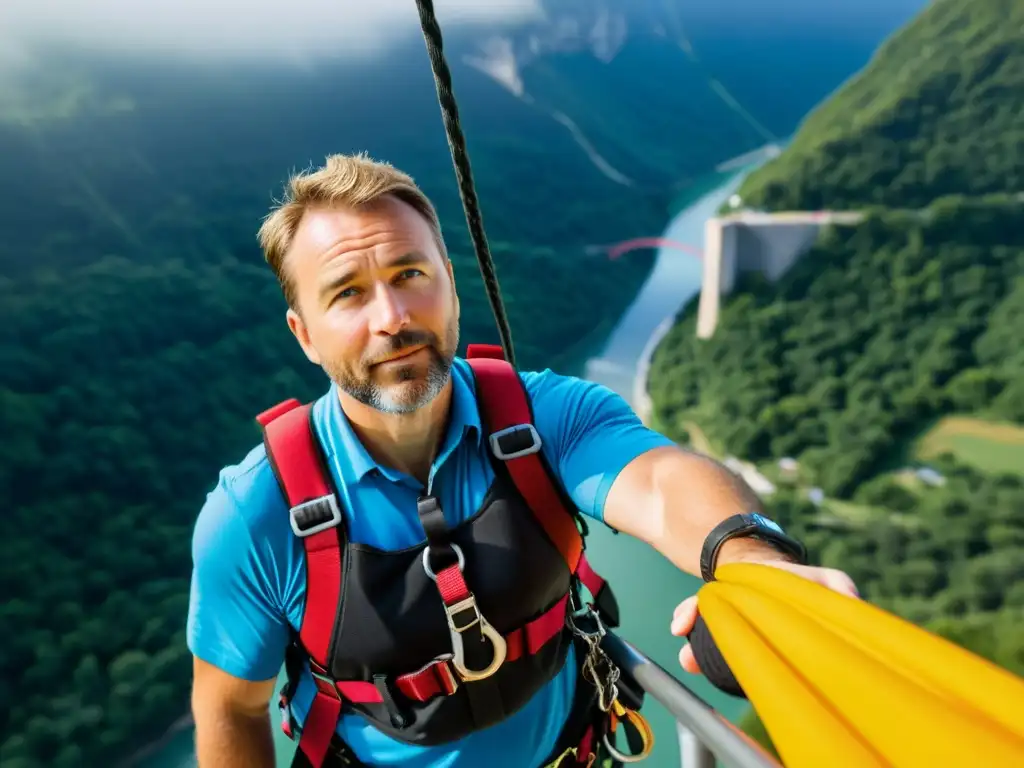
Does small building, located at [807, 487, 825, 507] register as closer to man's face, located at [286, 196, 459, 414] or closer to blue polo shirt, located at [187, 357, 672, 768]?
blue polo shirt, located at [187, 357, 672, 768]

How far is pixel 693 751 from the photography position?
81 cm

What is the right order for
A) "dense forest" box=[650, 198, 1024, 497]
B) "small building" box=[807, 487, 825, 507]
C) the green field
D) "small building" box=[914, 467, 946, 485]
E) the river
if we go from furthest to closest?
1. "dense forest" box=[650, 198, 1024, 497]
2. the green field
3. "small building" box=[807, 487, 825, 507]
4. "small building" box=[914, 467, 946, 485]
5. the river

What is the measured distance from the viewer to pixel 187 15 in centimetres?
2061

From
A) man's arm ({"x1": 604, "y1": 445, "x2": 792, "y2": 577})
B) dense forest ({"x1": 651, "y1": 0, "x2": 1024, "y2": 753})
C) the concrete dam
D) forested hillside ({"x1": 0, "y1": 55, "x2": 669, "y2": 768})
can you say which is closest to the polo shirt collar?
man's arm ({"x1": 604, "y1": 445, "x2": 792, "y2": 577})

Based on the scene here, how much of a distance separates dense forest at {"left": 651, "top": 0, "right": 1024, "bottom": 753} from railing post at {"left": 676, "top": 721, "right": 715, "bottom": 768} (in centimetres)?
1299

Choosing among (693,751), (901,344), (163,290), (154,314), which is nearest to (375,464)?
(693,751)

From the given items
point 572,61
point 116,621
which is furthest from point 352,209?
point 572,61

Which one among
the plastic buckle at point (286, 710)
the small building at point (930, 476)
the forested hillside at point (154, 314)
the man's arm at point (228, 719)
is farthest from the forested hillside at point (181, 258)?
the man's arm at point (228, 719)

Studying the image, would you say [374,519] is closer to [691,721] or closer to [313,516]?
[313,516]

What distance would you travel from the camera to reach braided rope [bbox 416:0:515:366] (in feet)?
2.83

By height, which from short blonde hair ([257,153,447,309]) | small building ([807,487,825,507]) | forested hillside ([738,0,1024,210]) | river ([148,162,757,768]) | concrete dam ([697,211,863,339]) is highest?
short blonde hair ([257,153,447,309])

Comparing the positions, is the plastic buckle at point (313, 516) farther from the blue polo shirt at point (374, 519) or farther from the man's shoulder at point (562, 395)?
the man's shoulder at point (562, 395)

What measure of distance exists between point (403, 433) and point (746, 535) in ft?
1.56

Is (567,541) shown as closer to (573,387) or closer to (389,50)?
(573,387)
